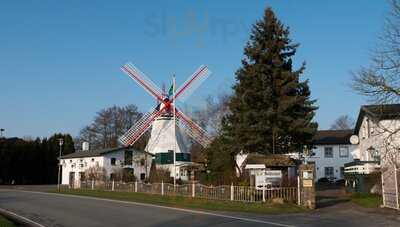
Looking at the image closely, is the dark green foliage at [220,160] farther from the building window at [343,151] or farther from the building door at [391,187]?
the building window at [343,151]

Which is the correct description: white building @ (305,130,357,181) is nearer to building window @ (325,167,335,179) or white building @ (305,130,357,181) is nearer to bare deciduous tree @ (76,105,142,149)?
building window @ (325,167,335,179)

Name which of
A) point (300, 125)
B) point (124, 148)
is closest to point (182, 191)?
point (300, 125)

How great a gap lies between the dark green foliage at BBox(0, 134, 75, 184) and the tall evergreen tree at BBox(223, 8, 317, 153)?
200 ft

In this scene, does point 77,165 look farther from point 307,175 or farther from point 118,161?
point 307,175

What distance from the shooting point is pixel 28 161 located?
95125 millimetres

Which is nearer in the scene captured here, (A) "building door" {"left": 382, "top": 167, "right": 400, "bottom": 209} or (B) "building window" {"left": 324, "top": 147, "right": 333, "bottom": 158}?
(A) "building door" {"left": 382, "top": 167, "right": 400, "bottom": 209}

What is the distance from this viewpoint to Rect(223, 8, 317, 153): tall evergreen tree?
40.7 m

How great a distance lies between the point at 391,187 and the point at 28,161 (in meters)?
82.5

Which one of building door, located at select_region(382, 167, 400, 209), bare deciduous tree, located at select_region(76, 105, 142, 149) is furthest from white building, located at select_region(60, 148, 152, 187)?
building door, located at select_region(382, 167, 400, 209)

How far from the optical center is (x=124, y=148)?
244 ft

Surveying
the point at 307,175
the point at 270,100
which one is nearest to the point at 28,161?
the point at 270,100

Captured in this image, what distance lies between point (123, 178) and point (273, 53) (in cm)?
2689

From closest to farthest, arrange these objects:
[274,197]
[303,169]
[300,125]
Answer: [303,169] → [274,197] → [300,125]

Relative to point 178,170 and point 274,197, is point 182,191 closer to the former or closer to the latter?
point 274,197
